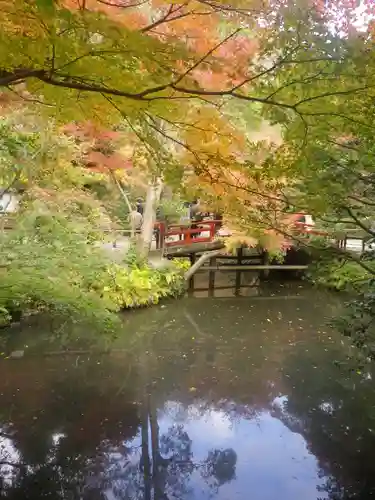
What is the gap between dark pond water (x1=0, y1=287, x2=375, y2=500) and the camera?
365 cm

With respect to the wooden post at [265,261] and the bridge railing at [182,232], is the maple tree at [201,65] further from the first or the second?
the wooden post at [265,261]

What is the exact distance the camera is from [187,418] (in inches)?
187

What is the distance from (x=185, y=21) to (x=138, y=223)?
9337 mm

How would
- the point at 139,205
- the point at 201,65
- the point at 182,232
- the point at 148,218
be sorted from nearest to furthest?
the point at 201,65
the point at 148,218
the point at 182,232
the point at 139,205

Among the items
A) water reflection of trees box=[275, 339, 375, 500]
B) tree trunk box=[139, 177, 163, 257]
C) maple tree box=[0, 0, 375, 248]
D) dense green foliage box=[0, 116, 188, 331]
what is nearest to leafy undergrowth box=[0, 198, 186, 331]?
dense green foliage box=[0, 116, 188, 331]

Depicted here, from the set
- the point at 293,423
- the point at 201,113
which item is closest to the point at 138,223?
the point at 293,423

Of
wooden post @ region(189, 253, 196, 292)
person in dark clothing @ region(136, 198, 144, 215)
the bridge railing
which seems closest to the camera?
wooden post @ region(189, 253, 196, 292)

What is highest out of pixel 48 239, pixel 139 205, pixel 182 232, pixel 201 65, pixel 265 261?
pixel 201 65

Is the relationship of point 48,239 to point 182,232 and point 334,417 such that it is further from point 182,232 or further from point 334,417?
point 182,232

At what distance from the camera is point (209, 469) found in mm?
3865

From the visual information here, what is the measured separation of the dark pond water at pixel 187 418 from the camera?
12.0ft

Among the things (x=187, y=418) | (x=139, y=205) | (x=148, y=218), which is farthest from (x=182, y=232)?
(x=187, y=418)

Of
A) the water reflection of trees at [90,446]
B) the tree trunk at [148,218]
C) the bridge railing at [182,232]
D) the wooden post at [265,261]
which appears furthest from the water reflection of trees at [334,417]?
the wooden post at [265,261]

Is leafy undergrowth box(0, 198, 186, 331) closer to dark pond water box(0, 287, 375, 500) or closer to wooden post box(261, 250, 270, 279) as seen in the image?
dark pond water box(0, 287, 375, 500)
